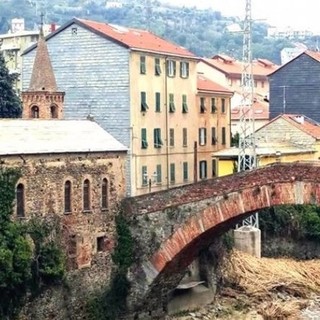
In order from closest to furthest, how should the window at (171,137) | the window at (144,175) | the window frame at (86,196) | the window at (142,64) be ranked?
the window frame at (86,196)
the window at (142,64)
the window at (144,175)
the window at (171,137)

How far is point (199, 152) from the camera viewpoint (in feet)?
200

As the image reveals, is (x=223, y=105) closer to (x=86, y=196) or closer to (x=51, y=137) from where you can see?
(x=86, y=196)

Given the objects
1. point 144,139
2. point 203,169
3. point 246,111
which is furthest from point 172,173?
point 246,111

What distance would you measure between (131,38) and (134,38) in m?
0.52

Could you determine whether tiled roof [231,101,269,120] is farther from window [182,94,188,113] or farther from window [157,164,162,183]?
window [157,164,162,183]

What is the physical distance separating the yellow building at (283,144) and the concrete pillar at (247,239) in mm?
5524

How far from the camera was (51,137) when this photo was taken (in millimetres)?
42062

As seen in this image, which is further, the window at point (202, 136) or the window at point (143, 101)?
the window at point (202, 136)

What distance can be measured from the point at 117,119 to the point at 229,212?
11.6 m

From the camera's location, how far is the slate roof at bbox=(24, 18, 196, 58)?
5300cm

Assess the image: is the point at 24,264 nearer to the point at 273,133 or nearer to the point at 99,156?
the point at 99,156

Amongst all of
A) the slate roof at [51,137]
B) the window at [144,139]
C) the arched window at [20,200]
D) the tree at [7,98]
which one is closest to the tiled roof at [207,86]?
the window at [144,139]

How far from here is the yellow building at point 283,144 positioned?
59844 millimetres

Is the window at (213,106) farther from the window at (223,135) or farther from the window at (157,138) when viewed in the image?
the window at (157,138)
